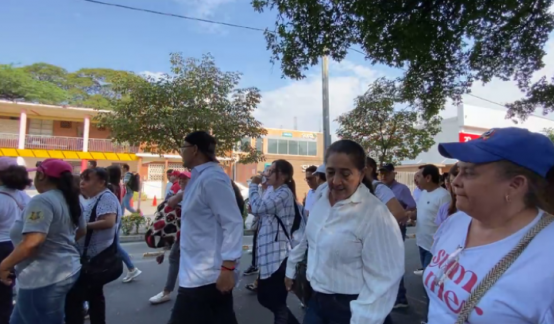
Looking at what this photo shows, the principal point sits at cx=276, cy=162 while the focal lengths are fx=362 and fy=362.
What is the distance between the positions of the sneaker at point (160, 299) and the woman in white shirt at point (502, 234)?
13.2ft

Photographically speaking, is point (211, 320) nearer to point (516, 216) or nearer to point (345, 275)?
point (345, 275)

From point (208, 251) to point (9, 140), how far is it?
26777mm

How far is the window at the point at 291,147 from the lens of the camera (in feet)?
104

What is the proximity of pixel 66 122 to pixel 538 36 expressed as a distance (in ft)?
91.4

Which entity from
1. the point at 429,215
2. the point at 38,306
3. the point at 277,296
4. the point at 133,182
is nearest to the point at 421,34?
the point at 429,215

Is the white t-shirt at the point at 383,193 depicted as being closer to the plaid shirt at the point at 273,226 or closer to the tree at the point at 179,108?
the plaid shirt at the point at 273,226

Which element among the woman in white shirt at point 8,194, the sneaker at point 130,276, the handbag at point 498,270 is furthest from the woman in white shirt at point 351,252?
the sneaker at point 130,276

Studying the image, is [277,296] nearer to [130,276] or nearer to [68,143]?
[130,276]

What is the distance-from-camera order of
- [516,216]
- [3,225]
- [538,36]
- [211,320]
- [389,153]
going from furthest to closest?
[389,153], [538,36], [3,225], [211,320], [516,216]

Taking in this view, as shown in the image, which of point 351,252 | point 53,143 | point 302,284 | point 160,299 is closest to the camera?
point 351,252

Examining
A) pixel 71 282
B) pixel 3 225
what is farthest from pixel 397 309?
pixel 3 225

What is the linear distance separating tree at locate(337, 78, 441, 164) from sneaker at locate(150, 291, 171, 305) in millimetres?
7620

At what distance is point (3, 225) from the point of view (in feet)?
10.8

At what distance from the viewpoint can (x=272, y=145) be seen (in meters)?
31.6
